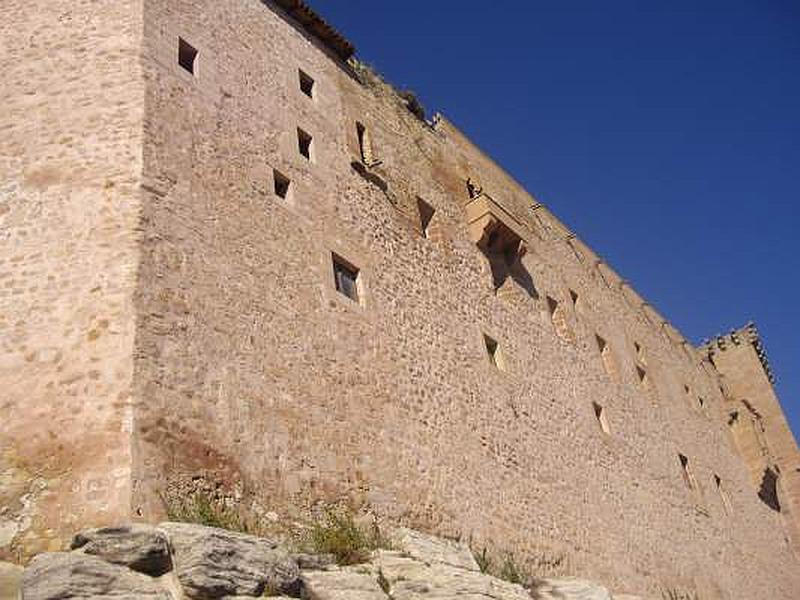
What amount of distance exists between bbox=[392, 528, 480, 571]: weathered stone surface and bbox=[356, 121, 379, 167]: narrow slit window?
610cm

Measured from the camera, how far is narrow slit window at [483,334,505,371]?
549 inches

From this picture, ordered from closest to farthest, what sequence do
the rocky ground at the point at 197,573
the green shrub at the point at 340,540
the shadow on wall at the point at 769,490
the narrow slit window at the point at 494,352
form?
the rocky ground at the point at 197,573 < the green shrub at the point at 340,540 < the narrow slit window at the point at 494,352 < the shadow on wall at the point at 769,490

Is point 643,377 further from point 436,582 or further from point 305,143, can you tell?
point 436,582

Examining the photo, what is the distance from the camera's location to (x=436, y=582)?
7.91m

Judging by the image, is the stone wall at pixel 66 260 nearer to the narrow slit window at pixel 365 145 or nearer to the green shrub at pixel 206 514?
the green shrub at pixel 206 514

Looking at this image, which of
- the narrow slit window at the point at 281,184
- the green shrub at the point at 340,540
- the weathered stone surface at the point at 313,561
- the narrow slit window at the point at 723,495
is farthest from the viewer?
the narrow slit window at the point at 723,495

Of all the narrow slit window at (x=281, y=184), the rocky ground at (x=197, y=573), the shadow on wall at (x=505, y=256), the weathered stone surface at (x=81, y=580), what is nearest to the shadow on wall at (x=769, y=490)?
the shadow on wall at (x=505, y=256)

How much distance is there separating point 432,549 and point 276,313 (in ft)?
10.2

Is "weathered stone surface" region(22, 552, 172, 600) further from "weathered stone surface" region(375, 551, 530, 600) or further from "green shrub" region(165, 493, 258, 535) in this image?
"weathered stone surface" region(375, 551, 530, 600)

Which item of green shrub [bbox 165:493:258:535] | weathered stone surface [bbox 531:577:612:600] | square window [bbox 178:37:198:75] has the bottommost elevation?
weathered stone surface [bbox 531:577:612:600]

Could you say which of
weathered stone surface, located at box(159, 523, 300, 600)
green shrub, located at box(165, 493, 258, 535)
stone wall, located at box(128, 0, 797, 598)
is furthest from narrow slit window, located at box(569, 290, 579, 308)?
weathered stone surface, located at box(159, 523, 300, 600)

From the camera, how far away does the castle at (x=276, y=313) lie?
7508 mm

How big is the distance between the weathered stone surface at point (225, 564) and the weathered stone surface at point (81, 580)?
0.83ft

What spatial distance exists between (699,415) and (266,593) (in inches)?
760
